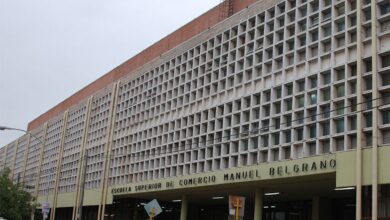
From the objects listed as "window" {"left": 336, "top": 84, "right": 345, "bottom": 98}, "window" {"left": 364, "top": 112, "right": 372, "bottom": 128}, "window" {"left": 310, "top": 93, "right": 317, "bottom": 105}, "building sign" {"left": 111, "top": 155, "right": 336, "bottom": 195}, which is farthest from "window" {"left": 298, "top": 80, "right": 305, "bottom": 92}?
"window" {"left": 364, "top": 112, "right": 372, "bottom": 128}

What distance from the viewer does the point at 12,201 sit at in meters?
46.7

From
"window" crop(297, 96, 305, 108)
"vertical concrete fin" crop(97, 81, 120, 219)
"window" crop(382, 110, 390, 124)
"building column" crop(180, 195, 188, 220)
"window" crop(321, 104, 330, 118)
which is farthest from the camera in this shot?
"vertical concrete fin" crop(97, 81, 120, 219)

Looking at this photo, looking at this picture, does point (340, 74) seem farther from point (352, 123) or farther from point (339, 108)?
point (352, 123)

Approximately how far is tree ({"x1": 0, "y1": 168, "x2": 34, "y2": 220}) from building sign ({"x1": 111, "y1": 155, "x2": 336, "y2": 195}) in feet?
53.8

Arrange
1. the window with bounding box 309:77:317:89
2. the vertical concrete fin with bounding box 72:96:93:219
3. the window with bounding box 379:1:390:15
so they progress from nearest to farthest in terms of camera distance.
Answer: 1. the window with bounding box 379:1:390:15
2. the window with bounding box 309:77:317:89
3. the vertical concrete fin with bounding box 72:96:93:219

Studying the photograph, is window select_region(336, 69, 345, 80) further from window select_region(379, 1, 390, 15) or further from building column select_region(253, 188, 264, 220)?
building column select_region(253, 188, 264, 220)

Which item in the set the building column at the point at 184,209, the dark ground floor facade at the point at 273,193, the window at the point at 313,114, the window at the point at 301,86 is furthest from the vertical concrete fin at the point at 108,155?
the window at the point at 313,114

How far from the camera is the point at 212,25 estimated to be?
3288cm

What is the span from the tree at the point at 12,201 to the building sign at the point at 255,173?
53.8 ft

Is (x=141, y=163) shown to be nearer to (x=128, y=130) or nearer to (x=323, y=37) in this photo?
(x=128, y=130)

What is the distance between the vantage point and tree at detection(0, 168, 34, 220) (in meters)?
46.4

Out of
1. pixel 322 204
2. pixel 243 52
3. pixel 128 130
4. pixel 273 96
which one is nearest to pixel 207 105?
pixel 243 52

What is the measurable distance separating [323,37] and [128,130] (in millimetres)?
19689

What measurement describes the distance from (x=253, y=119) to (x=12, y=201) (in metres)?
27.3
